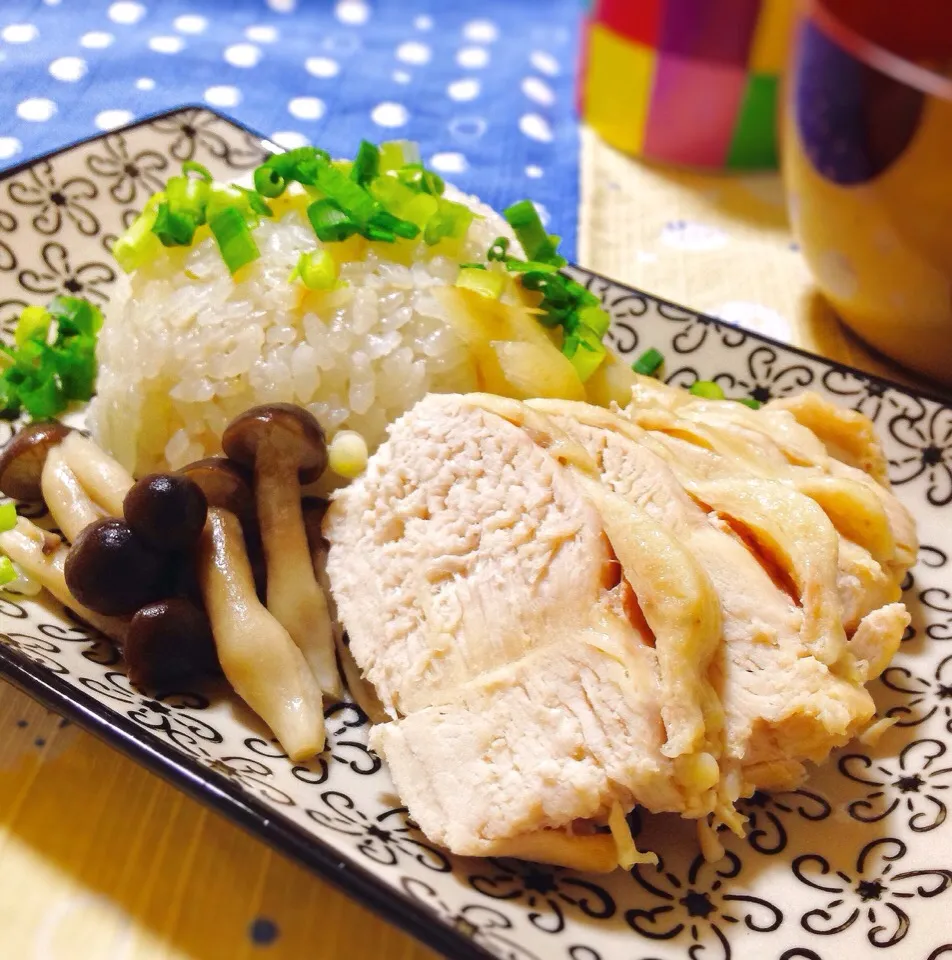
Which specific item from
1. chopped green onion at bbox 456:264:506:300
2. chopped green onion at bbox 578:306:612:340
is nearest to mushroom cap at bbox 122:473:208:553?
chopped green onion at bbox 456:264:506:300

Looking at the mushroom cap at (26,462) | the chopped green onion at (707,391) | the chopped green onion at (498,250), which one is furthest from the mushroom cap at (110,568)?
the chopped green onion at (707,391)

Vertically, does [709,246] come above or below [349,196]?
below

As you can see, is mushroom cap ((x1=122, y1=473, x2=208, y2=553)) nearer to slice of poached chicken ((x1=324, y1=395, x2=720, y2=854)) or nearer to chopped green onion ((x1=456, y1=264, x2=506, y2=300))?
slice of poached chicken ((x1=324, y1=395, x2=720, y2=854))

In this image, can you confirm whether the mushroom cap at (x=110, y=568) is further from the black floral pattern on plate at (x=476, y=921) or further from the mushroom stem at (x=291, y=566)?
the black floral pattern on plate at (x=476, y=921)

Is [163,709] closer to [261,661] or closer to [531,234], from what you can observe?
[261,661]

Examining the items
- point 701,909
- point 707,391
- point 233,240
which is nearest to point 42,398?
point 233,240

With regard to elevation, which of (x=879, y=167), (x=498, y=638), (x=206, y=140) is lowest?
(x=498, y=638)
